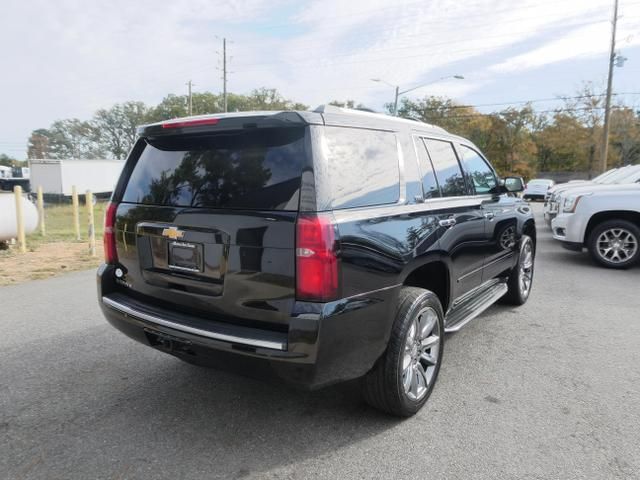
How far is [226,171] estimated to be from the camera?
2.57 meters

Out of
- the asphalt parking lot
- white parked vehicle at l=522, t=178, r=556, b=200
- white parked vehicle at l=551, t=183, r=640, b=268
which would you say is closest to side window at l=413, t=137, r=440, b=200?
the asphalt parking lot

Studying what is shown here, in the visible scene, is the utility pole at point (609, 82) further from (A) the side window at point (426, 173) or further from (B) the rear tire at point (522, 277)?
(A) the side window at point (426, 173)

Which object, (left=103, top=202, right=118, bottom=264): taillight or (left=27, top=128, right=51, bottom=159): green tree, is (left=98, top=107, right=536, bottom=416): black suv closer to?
(left=103, top=202, right=118, bottom=264): taillight

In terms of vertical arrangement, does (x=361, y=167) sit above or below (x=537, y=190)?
above

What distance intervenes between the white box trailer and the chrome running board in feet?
101

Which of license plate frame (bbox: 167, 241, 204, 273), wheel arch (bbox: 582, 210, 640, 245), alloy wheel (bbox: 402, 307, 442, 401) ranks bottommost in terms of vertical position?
alloy wheel (bbox: 402, 307, 442, 401)

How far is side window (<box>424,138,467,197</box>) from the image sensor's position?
3441 millimetres

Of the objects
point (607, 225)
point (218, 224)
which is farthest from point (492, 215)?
point (607, 225)

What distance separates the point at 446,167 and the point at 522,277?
242 centimetres

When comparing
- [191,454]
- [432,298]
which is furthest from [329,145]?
[191,454]

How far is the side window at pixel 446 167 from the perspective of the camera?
3441 mm

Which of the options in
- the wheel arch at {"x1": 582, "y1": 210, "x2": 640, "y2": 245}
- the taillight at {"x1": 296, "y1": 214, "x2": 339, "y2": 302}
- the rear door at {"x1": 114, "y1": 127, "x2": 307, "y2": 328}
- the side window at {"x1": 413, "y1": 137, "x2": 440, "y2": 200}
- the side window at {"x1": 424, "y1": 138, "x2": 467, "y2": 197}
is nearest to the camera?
the taillight at {"x1": 296, "y1": 214, "x2": 339, "y2": 302}

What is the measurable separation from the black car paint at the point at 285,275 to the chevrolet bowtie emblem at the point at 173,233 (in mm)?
36

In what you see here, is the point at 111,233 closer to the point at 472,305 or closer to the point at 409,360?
the point at 409,360
